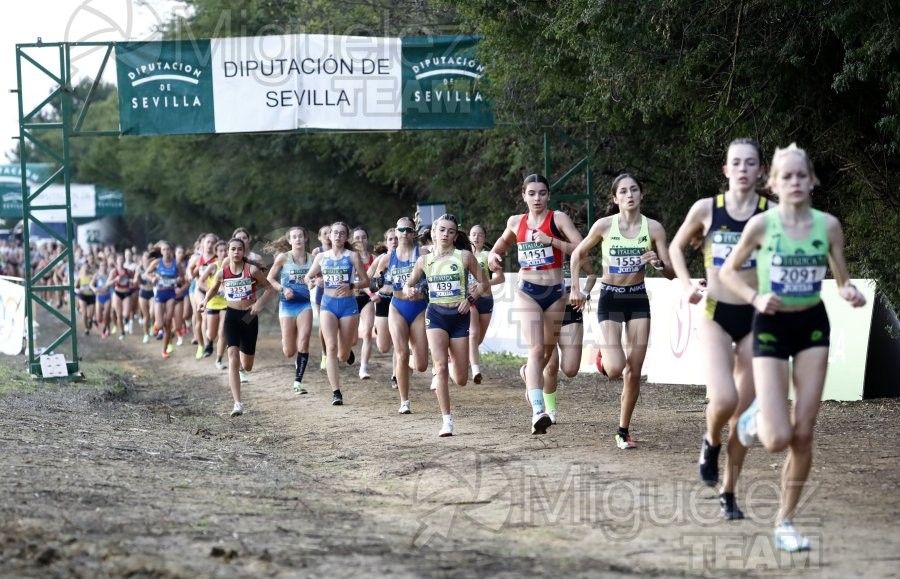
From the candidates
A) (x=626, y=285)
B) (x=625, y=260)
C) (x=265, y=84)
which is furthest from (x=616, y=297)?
(x=265, y=84)

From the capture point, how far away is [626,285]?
10.0 meters

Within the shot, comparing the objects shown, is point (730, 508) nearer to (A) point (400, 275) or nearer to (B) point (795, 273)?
(B) point (795, 273)

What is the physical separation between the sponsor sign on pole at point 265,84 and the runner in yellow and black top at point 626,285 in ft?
28.7

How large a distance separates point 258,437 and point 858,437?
18.1 feet

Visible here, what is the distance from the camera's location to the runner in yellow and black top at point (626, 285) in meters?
9.94

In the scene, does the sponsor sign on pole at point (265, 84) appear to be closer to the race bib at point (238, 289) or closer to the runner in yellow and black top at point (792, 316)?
the race bib at point (238, 289)

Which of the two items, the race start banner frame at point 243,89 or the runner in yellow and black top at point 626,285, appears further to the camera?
the race start banner frame at point 243,89

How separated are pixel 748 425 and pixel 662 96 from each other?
8346 millimetres

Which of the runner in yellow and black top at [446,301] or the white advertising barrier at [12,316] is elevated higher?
the runner in yellow and black top at [446,301]

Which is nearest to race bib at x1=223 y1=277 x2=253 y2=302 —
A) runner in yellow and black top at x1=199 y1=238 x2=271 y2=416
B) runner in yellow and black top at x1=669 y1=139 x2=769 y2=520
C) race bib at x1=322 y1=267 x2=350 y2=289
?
runner in yellow and black top at x1=199 y1=238 x2=271 y2=416

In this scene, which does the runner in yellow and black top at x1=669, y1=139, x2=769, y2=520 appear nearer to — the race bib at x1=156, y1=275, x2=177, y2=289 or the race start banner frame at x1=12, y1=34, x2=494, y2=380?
the race start banner frame at x1=12, y1=34, x2=494, y2=380

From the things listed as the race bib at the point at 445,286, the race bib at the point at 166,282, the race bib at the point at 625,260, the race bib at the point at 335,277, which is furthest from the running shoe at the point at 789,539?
the race bib at the point at 166,282

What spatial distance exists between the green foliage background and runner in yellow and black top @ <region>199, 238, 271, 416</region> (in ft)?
14.9

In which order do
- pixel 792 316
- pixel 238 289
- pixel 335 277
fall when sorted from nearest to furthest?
pixel 792 316
pixel 238 289
pixel 335 277
